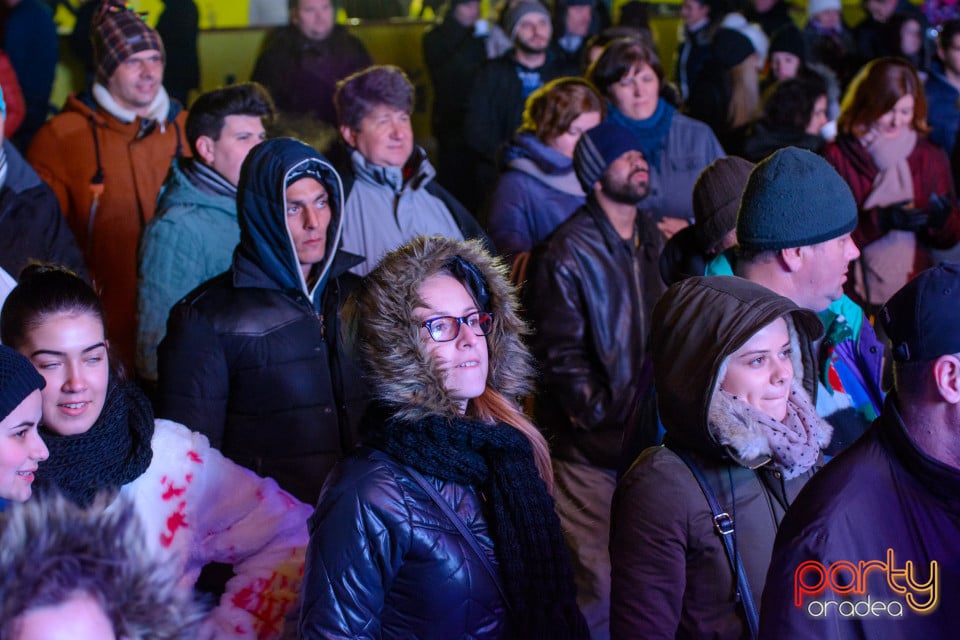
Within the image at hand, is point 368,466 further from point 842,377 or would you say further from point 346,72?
point 346,72

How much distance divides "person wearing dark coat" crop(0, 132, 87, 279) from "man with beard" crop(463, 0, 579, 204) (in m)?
3.31

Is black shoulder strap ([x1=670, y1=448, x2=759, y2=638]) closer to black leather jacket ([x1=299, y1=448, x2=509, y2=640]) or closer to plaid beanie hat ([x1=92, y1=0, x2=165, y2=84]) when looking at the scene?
black leather jacket ([x1=299, y1=448, x2=509, y2=640])

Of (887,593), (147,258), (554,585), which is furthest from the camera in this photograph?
(147,258)

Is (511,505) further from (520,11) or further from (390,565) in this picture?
(520,11)

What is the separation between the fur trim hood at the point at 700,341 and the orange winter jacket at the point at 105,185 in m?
3.31

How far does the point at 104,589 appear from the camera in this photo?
1729 mm

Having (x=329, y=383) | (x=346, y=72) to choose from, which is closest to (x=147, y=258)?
(x=329, y=383)

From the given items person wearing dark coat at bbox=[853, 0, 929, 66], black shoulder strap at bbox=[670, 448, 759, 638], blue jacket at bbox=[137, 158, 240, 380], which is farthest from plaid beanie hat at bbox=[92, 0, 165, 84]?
person wearing dark coat at bbox=[853, 0, 929, 66]

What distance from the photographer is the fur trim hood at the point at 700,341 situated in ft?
9.43

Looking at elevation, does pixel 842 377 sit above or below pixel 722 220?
below

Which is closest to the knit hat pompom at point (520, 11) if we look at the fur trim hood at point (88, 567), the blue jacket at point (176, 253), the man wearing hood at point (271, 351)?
the blue jacket at point (176, 253)

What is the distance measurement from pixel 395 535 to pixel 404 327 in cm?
51

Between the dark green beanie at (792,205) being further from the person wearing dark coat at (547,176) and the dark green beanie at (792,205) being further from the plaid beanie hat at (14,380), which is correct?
the person wearing dark coat at (547,176)

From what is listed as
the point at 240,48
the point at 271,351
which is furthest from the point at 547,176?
the point at 240,48
